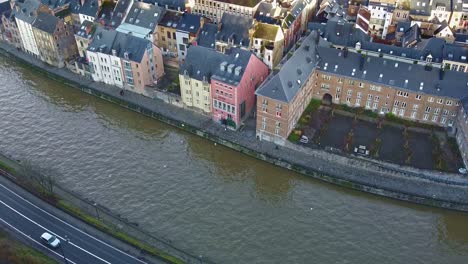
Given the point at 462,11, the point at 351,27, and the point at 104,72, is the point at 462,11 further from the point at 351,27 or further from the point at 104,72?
the point at 104,72

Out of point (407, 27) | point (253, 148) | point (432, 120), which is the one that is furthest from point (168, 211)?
point (407, 27)

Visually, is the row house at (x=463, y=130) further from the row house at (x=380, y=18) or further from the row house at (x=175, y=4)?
the row house at (x=175, y=4)

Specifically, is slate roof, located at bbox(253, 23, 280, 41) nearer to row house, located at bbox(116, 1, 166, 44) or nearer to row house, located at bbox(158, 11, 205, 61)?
row house, located at bbox(158, 11, 205, 61)

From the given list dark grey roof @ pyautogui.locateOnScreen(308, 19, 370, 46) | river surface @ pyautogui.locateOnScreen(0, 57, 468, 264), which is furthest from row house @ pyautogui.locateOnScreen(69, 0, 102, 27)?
dark grey roof @ pyautogui.locateOnScreen(308, 19, 370, 46)

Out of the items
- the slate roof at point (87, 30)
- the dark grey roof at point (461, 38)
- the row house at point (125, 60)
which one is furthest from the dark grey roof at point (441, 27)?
the slate roof at point (87, 30)

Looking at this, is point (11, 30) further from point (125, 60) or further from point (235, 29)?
point (235, 29)

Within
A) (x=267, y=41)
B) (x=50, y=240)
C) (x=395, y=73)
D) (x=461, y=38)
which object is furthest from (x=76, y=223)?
(x=461, y=38)

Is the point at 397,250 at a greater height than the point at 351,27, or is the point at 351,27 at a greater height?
the point at 351,27
